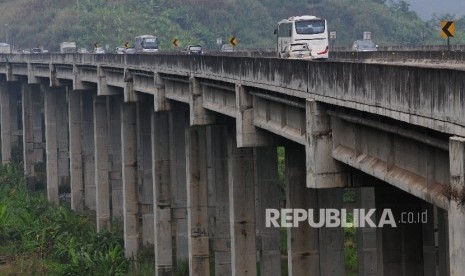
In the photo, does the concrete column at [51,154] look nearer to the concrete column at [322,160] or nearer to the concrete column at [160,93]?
the concrete column at [160,93]

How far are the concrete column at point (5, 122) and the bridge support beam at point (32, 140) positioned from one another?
312 cm

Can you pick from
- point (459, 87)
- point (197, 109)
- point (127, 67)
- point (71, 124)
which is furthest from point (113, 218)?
point (459, 87)

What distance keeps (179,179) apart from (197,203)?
25.7ft

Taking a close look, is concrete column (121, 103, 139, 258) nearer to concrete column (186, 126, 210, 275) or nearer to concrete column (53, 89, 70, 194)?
concrete column (186, 126, 210, 275)

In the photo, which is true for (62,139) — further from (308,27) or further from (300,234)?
(300,234)

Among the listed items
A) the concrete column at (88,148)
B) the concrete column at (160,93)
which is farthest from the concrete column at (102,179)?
the concrete column at (160,93)

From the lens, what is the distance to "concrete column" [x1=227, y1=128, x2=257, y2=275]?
110ft

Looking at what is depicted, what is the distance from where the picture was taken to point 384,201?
2069 cm

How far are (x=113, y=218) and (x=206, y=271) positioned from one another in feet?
69.9

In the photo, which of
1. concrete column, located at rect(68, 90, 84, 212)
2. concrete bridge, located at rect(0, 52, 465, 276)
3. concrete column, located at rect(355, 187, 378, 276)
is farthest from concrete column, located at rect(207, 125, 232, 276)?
concrete column, located at rect(68, 90, 84, 212)

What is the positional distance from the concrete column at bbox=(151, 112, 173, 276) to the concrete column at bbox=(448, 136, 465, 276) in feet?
104

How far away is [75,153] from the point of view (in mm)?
65500

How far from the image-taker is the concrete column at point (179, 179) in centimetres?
4559

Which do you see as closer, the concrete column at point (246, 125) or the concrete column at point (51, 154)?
the concrete column at point (246, 125)
